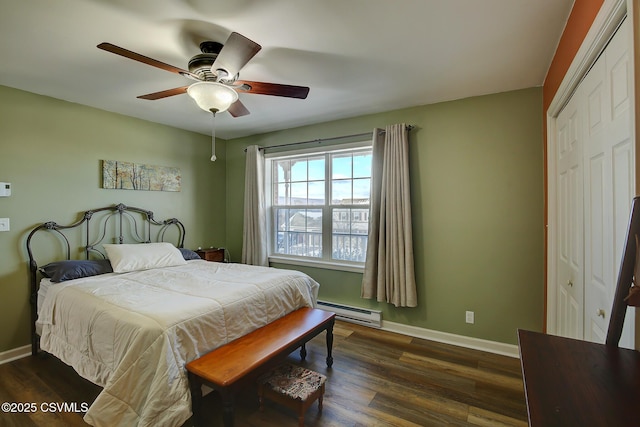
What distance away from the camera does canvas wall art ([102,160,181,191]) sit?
3.28 meters

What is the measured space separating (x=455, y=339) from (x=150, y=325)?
→ 110 inches

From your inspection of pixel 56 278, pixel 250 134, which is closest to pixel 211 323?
pixel 56 278

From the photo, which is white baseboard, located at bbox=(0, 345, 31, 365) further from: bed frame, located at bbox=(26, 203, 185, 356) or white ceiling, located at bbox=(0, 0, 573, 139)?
white ceiling, located at bbox=(0, 0, 573, 139)

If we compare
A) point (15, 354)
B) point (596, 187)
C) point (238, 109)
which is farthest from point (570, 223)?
point (15, 354)

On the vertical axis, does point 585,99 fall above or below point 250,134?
below

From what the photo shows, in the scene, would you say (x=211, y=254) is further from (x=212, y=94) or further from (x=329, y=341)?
(x=212, y=94)

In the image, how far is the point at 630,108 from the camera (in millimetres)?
969

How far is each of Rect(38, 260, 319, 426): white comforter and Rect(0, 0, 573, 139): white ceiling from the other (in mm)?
1772

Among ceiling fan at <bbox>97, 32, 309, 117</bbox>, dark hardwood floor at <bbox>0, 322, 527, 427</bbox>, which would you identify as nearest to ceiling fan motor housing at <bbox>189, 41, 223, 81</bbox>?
ceiling fan at <bbox>97, 32, 309, 117</bbox>

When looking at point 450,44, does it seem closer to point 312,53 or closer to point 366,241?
point 312,53

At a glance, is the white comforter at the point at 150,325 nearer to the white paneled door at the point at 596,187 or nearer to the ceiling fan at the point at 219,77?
the ceiling fan at the point at 219,77

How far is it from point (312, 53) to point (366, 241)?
2.16 meters

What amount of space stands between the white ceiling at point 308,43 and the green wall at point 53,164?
0.27m

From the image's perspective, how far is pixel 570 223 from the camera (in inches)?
74.0
